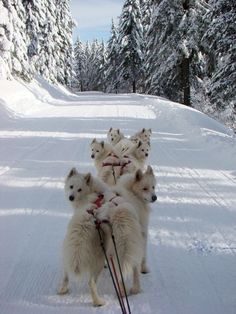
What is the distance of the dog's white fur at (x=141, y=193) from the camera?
5.39 meters

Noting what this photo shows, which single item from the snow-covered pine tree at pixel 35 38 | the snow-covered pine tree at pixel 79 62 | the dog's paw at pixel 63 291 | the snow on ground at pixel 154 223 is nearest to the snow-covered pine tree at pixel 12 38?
the snow-covered pine tree at pixel 35 38

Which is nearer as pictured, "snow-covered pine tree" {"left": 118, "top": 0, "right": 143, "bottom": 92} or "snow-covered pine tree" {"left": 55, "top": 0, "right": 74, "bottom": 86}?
"snow-covered pine tree" {"left": 55, "top": 0, "right": 74, "bottom": 86}

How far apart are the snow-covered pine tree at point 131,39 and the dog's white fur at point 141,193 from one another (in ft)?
154

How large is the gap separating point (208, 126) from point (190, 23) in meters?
12.2

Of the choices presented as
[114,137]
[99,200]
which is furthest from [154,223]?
[114,137]

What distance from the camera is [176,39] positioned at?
29.1 metres

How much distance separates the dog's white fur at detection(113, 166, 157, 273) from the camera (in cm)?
539

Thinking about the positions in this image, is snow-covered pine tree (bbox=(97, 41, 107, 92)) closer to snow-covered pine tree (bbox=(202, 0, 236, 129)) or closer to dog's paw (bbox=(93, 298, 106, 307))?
snow-covered pine tree (bbox=(202, 0, 236, 129))

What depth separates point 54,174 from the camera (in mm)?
10508

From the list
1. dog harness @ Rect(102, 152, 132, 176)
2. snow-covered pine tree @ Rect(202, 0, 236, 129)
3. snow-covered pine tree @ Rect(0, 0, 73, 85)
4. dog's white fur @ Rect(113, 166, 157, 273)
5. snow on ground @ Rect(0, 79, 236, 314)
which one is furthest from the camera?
snow-covered pine tree @ Rect(0, 0, 73, 85)

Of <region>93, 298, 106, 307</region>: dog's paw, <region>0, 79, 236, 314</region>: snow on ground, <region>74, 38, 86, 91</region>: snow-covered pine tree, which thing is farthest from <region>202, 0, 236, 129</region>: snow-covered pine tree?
<region>74, 38, 86, 91</region>: snow-covered pine tree

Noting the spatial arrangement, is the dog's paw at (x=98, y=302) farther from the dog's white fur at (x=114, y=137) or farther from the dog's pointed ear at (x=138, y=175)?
the dog's white fur at (x=114, y=137)

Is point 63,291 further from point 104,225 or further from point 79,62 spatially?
point 79,62

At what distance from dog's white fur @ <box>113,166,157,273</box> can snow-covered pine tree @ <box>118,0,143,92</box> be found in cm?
4685
